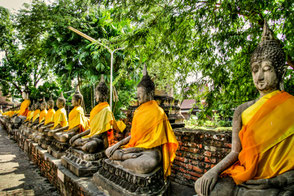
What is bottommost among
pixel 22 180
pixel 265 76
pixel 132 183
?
pixel 22 180

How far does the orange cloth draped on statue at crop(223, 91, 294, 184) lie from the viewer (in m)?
1.39

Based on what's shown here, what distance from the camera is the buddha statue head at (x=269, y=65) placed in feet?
5.12

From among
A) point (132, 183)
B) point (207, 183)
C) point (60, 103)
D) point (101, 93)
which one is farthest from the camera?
point (60, 103)

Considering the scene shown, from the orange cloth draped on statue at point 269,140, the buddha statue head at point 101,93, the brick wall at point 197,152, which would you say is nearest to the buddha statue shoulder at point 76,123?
the buddha statue head at point 101,93

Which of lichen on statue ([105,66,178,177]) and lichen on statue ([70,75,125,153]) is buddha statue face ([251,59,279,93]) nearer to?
lichen on statue ([105,66,178,177])

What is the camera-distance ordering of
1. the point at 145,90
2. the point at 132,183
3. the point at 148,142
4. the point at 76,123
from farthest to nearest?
the point at 76,123 < the point at 145,90 < the point at 148,142 < the point at 132,183

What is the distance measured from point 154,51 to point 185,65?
67cm

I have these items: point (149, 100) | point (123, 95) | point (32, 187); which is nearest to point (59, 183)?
point (32, 187)

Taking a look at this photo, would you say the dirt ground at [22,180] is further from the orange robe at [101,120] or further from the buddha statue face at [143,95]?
the buddha statue face at [143,95]

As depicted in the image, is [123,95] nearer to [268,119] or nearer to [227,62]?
[227,62]

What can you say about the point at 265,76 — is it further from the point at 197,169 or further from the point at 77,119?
the point at 77,119

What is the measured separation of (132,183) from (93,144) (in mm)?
1355

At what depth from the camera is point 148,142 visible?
2.40 meters

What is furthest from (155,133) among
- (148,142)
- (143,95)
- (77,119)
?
(77,119)
